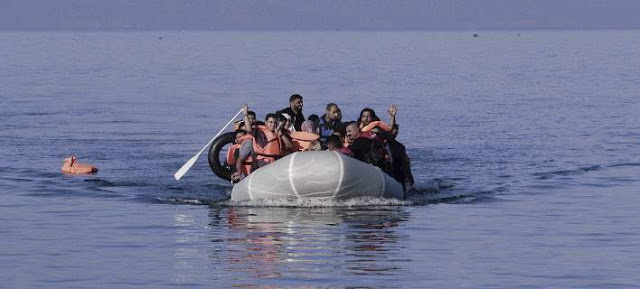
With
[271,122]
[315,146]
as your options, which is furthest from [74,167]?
[315,146]

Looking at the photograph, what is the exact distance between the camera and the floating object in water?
31453 millimetres

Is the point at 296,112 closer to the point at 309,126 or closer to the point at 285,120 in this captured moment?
the point at 309,126

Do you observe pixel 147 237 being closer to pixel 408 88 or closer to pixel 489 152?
pixel 489 152

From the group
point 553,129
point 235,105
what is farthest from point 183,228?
point 235,105

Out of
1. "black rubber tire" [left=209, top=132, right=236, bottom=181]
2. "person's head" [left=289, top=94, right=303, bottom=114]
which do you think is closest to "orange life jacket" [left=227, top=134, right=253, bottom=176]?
"black rubber tire" [left=209, top=132, right=236, bottom=181]

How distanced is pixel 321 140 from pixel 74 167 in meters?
5.87

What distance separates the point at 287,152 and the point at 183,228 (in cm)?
417

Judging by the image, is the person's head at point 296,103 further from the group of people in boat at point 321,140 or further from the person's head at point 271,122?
the person's head at point 271,122

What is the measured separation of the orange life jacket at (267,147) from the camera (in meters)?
27.3

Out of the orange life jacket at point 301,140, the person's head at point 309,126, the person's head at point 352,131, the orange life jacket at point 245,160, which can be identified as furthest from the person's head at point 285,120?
the person's head at point 352,131

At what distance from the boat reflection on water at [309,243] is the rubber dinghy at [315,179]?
0.32 meters

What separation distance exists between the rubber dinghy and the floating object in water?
5488 mm

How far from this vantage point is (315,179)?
1021 inches

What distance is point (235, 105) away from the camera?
184 feet
